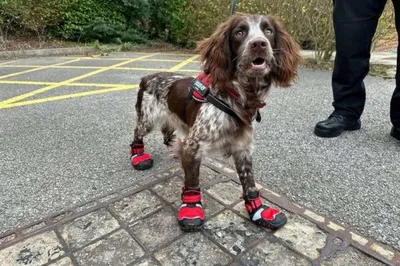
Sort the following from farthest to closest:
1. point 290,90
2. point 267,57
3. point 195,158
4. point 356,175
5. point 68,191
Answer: point 290,90
point 356,175
point 68,191
point 195,158
point 267,57

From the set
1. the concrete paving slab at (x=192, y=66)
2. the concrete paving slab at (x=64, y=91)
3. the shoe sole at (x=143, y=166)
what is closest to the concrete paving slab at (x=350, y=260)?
the shoe sole at (x=143, y=166)

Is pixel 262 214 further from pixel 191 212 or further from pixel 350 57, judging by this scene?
pixel 350 57

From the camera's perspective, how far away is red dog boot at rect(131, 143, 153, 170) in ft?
9.27

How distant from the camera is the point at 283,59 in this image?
210cm

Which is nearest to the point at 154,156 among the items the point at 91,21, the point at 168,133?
the point at 168,133

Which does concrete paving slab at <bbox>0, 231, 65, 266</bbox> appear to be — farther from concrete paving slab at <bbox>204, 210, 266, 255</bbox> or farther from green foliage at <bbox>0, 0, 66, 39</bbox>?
green foliage at <bbox>0, 0, 66, 39</bbox>

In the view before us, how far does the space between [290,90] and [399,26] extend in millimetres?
2402

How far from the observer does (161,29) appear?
13.1m

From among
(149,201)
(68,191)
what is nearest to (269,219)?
(149,201)

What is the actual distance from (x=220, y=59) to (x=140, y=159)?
4.04 feet

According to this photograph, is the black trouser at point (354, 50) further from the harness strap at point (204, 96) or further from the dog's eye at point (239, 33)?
the harness strap at point (204, 96)

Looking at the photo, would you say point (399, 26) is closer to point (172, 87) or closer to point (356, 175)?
point (356, 175)

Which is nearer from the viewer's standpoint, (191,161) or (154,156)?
(191,161)

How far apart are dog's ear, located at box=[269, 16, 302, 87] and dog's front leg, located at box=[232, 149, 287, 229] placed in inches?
21.1
